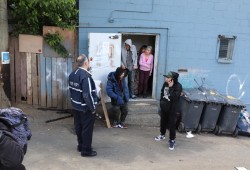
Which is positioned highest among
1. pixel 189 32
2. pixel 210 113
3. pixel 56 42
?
pixel 189 32

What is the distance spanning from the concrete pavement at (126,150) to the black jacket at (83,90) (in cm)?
95

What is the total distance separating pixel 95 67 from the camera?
7.73 metres

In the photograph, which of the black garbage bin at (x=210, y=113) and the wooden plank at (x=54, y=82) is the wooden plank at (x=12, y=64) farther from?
the black garbage bin at (x=210, y=113)

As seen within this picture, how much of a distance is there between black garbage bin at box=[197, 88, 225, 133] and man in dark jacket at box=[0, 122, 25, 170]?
584cm

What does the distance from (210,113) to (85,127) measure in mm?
3621

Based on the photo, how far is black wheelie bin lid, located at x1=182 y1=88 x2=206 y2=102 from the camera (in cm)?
754

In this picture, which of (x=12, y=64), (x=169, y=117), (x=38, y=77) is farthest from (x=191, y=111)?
(x=12, y=64)

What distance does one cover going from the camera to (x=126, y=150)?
237 inches

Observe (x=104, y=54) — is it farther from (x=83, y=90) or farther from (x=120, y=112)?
(x=83, y=90)

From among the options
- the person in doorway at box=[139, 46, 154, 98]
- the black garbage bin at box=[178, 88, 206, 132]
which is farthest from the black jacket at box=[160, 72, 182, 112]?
the person in doorway at box=[139, 46, 154, 98]

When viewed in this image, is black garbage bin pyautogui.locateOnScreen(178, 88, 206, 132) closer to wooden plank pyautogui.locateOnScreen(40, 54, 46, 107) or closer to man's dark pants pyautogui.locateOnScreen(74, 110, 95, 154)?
man's dark pants pyautogui.locateOnScreen(74, 110, 95, 154)

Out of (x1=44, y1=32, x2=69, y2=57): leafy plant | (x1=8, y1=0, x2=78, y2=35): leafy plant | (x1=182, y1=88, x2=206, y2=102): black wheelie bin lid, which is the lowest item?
(x1=182, y1=88, x2=206, y2=102): black wheelie bin lid

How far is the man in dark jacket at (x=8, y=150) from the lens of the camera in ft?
7.78

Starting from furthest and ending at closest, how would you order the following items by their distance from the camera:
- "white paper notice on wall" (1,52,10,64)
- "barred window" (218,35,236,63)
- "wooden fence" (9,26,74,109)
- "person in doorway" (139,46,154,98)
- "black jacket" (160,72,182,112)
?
"barred window" (218,35,236,63) → "person in doorway" (139,46,154,98) → "wooden fence" (9,26,74,109) → "white paper notice on wall" (1,52,10,64) → "black jacket" (160,72,182,112)
